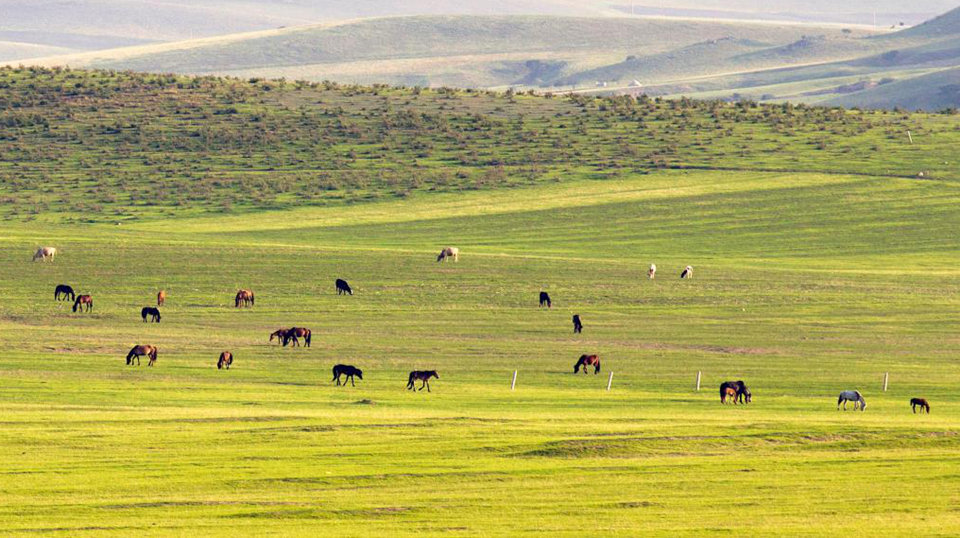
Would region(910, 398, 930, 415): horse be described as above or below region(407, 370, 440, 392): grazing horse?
above

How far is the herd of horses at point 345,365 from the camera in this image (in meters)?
40.2

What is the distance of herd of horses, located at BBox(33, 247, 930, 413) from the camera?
132 ft

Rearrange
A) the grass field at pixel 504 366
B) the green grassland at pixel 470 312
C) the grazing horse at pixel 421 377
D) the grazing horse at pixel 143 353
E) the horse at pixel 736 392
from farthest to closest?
the grazing horse at pixel 143 353
the grazing horse at pixel 421 377
the horse at pixel 736 392
the green grassland at pixel 470 312
the grass field at pixel 504 366

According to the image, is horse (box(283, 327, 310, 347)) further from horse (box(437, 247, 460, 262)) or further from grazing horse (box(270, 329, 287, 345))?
horse (box(437, 247, 460, 262))

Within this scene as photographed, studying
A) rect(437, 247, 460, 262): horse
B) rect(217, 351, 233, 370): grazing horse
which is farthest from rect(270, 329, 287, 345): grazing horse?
rect(437, 247, 460, 262): horse

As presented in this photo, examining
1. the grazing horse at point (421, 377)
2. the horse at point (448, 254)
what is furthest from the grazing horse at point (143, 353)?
the horse at point (448, 254)

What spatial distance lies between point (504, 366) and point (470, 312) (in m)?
12.1

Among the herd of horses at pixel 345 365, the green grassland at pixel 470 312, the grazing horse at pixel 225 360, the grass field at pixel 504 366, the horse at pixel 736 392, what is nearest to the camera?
the grass field at pixel 504 366

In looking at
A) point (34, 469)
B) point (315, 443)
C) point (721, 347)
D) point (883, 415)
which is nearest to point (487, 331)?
point (721, 347)

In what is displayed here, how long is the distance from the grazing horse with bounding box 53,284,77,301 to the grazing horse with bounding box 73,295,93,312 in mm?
1439

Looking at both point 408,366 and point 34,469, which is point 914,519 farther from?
point 408,366

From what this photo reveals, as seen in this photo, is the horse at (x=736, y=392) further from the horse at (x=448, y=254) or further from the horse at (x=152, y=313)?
the horse at (x=448, y=254)

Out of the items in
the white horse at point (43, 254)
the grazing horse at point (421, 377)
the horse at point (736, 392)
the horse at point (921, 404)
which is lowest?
the grazing horse at point (421, 377)

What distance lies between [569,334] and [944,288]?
21.5 m
